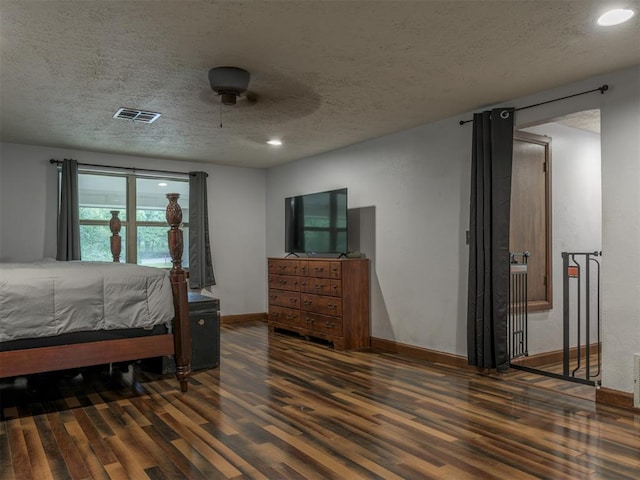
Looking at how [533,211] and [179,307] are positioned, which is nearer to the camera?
[179,307]

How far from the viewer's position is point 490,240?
393 cm

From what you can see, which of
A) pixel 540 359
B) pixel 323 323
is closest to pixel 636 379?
pixel 540 359

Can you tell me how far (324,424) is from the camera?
9.46 ft

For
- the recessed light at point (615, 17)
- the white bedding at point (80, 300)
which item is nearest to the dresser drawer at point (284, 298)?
the white bedding at point (80, 300)

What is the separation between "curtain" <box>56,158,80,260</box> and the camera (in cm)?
554

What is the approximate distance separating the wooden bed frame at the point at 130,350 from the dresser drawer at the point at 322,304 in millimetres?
1944

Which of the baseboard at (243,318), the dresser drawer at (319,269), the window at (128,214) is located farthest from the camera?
the baseboard at (243,318)

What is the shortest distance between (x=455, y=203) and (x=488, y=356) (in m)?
1.42

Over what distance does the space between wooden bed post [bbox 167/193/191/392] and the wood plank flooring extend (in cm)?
18

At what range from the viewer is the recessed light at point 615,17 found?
7.89 feet

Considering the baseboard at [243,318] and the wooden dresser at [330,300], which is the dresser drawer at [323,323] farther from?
the baseboard at [243,318]

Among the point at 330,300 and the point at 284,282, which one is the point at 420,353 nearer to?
the point at 330,300

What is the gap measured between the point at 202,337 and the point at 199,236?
8.77 feet

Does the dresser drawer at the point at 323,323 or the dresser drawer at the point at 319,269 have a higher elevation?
the dresser drawer at the point at 319,269
